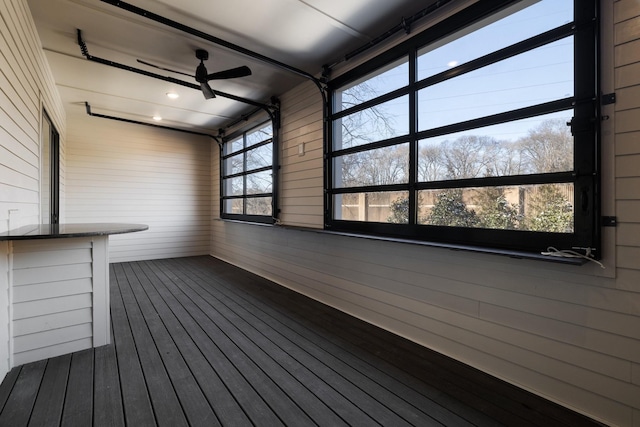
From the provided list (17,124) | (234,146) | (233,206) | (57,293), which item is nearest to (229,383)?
(57,293)

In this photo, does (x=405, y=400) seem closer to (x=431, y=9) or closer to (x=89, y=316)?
(x=89, y=316)

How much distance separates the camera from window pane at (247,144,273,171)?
483cm

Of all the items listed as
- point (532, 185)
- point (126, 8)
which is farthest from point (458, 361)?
point (126, 8)

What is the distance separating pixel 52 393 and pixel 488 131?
11.3 feet

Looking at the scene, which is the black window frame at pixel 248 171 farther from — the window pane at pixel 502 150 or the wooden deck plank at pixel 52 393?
the wooden deck plank at pixel 52 393

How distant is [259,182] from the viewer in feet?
16.9

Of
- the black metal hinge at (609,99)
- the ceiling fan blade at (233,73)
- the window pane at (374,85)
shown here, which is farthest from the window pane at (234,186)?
the black metal hinge at (609,99)

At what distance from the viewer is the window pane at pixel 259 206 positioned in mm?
4963

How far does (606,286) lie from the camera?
1.63 metres

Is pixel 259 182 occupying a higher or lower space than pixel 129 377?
higher

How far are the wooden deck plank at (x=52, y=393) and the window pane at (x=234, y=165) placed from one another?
4062mm

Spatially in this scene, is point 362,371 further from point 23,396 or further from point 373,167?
point 23,396

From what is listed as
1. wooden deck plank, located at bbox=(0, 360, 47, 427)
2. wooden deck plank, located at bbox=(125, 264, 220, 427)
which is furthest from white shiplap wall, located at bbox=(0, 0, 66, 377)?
wooden deck plank, located at bbox=(125, 264, 220, 427)

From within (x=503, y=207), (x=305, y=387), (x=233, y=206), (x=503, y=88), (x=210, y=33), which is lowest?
(x=305, y=387)
